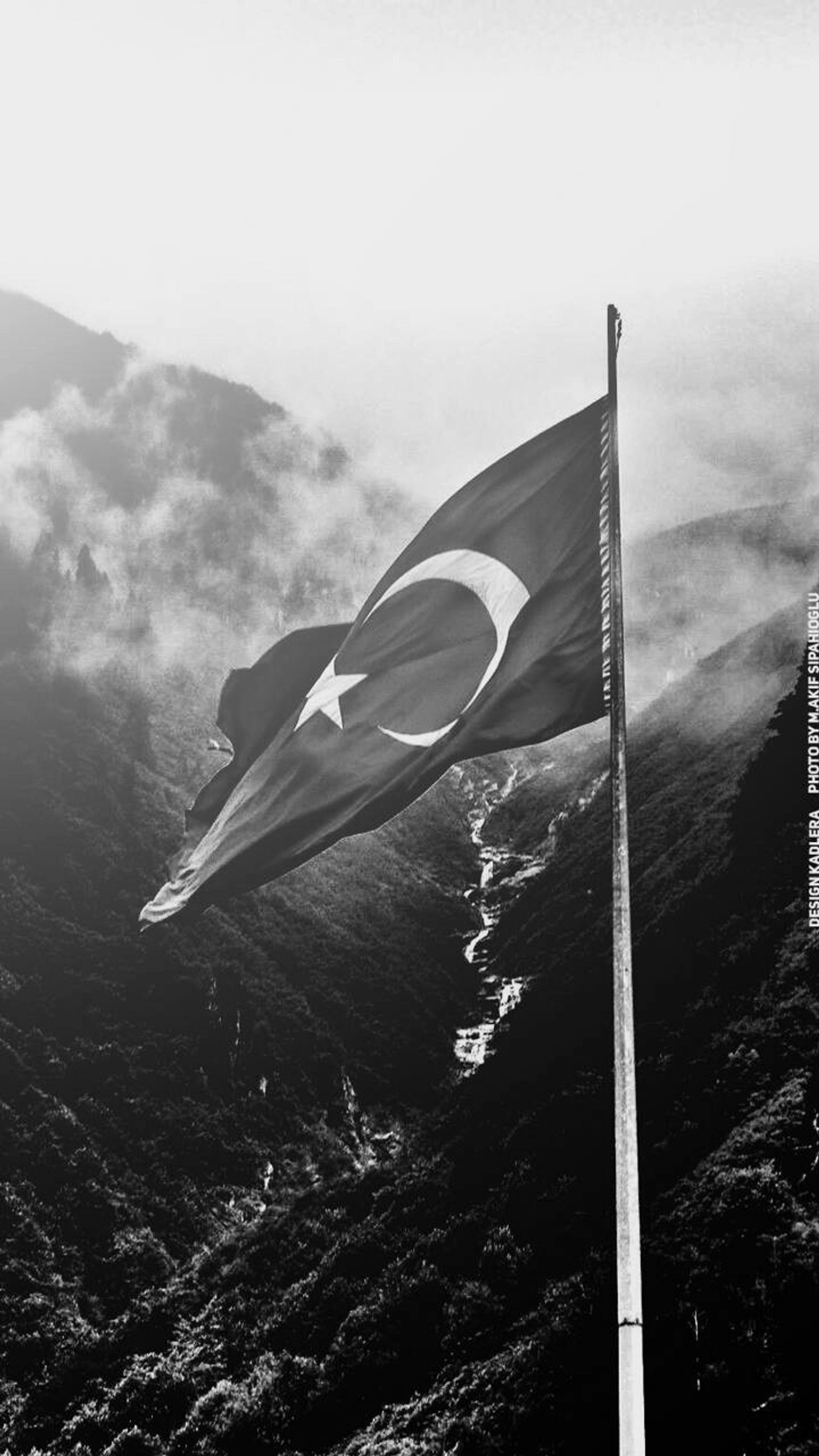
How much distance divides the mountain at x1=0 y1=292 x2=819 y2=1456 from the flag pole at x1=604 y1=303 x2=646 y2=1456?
73.0 metres

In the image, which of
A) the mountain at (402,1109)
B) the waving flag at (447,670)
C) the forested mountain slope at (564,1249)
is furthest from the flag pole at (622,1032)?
the forested mountain slope at (564,1249)

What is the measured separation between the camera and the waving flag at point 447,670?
11.4 m

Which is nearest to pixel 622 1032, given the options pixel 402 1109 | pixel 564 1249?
pixel 564 1249

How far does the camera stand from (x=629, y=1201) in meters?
8.48

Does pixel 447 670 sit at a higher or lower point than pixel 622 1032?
higher

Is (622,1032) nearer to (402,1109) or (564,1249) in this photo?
(564,1249)

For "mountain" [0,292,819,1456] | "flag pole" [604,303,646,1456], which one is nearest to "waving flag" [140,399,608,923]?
"flag pole" [604,303,646,1456]

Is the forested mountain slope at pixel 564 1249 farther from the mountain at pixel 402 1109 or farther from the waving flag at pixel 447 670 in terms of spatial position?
the waving flag at pixel 447 670

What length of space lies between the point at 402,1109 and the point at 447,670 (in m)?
131

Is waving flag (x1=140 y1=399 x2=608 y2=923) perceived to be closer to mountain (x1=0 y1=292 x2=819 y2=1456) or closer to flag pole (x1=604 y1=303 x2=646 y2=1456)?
flag pole (x1=604 y1=303 x2=646 y2=1456)

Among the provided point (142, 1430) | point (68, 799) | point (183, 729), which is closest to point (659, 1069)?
point (142, 1430)

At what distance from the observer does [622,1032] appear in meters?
9.09

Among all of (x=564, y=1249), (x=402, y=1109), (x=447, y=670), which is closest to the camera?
(x=447, y=670)

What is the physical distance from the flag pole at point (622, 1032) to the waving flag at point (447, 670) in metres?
0.35
